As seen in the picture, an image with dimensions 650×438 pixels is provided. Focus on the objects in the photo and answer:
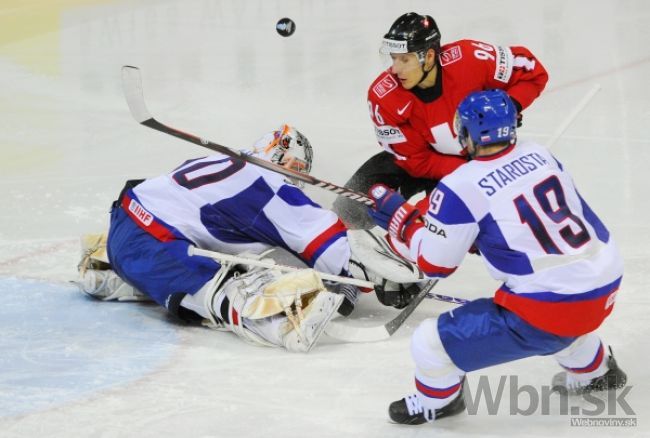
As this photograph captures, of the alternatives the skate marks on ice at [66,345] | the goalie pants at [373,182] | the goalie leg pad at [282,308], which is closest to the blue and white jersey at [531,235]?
the goalie leg pad at [282,308]

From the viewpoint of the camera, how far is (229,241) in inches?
147

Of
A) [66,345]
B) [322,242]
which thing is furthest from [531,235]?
[66,345]

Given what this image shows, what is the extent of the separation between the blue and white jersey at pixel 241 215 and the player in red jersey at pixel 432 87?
55cm

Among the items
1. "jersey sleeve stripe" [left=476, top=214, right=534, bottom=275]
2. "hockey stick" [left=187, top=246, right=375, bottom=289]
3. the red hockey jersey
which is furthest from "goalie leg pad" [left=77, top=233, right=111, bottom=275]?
"jersey sleeve stripe" [left=476, top=214, right=534, bottom=275]

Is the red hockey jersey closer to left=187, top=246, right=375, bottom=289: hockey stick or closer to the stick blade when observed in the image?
left=187, top=246, right=375, bottom=289: hockey stick

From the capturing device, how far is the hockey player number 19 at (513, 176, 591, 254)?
105 inches

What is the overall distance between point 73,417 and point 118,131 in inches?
121

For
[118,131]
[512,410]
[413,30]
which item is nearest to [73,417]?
[512,410]

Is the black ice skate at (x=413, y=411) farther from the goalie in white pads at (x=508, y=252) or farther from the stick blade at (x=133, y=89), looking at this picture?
the stick blade at (x=133, y=89)

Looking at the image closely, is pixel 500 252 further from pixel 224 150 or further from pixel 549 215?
pixel 224 150

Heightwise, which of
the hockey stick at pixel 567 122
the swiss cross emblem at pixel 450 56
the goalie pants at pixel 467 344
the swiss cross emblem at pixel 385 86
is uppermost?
the swiss cross emblem at pixel 450 56

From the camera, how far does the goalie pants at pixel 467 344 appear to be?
9.07 feet

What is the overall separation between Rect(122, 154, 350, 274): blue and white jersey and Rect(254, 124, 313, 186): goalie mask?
0.45 feet

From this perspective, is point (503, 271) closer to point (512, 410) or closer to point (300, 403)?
point (512, 410)
